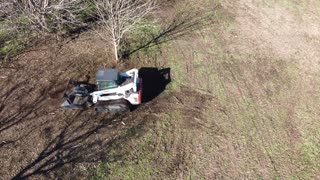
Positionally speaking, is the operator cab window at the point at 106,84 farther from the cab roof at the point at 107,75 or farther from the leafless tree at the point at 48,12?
the leafless tree at the point at 48,12

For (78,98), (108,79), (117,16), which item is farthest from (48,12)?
(108,79)

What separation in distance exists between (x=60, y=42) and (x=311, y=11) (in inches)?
676

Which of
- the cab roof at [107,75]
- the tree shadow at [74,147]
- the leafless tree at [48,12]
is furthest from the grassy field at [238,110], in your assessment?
the leafless tree at [48,12]

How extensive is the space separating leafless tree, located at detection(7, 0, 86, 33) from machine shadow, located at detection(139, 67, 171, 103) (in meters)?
5.76

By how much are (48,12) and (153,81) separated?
7404mm

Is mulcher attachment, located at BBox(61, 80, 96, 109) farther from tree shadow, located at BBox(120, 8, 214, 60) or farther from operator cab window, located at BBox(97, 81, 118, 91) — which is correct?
tree shadow, located at BBox(120, 8, 214, 60)

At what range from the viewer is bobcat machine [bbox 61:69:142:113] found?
16281 mm

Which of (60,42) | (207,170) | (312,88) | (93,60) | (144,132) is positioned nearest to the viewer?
(207,170)

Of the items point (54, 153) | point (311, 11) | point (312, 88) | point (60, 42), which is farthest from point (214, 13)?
point (54, 153)

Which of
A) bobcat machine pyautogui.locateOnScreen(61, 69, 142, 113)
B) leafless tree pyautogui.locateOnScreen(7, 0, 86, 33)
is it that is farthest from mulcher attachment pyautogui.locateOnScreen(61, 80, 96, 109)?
leafless tree pyautogui.locateOnScreen(7, 0, 86, 33)

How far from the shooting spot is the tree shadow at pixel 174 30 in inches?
821

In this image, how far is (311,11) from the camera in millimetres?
24562

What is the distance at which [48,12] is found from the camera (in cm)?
2005

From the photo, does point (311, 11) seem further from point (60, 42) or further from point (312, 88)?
point (60, 42)
